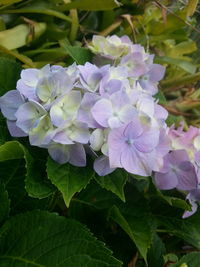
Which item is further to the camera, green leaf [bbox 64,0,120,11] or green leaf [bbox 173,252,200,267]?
green leaf [bbox 64,0,120,11]

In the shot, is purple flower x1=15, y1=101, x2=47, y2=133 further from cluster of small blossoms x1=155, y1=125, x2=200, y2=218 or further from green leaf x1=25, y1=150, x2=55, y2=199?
cluster of small blossoms x1=155, y1=125, x2=200, y2=218

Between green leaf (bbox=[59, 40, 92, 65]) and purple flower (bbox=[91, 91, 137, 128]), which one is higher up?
purple flower (bbox=[91, 91, 137, 128])

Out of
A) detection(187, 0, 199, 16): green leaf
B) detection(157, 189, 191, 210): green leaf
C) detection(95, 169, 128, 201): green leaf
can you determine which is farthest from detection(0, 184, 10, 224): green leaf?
detection(187, 0, 199, 16): green leaf

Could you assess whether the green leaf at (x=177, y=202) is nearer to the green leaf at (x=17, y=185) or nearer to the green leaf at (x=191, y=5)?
the green leaf at (x=17, y=185)

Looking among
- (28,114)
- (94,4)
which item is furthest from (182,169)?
(94,4)

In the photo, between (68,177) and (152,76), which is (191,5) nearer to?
(152,76)

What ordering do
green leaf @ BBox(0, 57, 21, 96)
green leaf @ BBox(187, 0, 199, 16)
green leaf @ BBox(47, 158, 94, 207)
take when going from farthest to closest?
1. green leaf @ BBox(187, 0, 199, 16)
2. green leaf @ BBox(0, 57, 21, 96)
3. green leaf @ BBox(47, 158, 94, 207)
